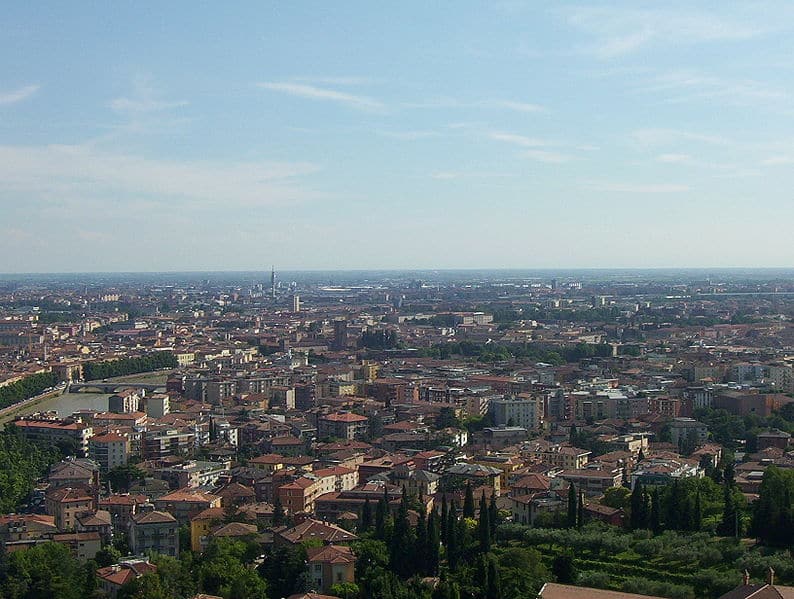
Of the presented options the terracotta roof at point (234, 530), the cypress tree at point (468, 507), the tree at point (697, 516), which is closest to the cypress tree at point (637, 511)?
the tree at point (697, 516)

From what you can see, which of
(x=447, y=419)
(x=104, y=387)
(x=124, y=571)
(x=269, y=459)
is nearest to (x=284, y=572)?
(x=124, y=571)

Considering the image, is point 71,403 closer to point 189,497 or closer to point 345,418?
point 345,418

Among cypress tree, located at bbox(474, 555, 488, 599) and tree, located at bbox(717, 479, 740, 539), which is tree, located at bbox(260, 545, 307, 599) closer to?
cypress tree, located at bbox(474, 555, 488, 599)

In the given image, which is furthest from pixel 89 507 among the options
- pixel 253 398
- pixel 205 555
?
pixel 253 398

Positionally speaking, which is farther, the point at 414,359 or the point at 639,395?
the point at 414,359

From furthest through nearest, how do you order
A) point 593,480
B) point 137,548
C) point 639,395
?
1. point 639,395
2. point 593,480
3. point 137,548

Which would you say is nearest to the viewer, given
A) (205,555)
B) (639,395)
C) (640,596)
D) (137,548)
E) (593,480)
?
(640,596)

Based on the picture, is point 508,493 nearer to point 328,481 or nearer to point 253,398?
point 328,481

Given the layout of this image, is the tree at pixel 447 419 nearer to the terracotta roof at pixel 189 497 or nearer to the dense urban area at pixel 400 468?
the dense urban area at pixel 400 468

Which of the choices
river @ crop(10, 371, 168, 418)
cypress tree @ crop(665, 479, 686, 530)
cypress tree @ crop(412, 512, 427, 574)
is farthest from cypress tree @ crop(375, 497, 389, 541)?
river @ crop(10, 371, 168, 418)
